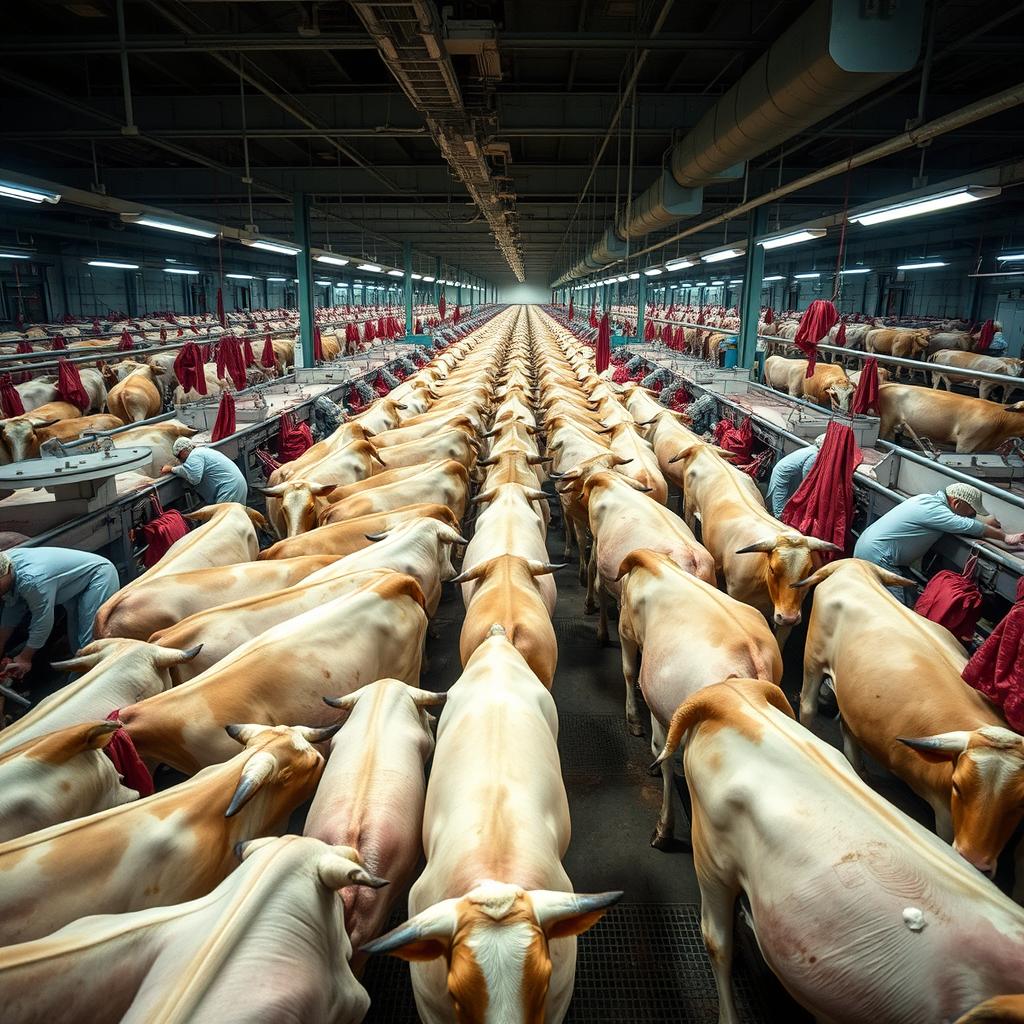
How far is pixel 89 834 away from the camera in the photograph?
284cm

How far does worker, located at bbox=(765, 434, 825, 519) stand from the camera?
25.6 ft

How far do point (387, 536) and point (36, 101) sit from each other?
10.7 m

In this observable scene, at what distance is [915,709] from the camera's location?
3734 millimetres

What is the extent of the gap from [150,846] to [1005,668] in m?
4.15

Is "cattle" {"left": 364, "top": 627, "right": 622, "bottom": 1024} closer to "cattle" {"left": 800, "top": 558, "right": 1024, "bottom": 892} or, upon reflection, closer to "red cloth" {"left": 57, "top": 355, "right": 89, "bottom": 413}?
"cattle" {"left": 800, "top": 558, "right": 1024, "bottom": 892}

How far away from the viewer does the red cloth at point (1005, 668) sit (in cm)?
352

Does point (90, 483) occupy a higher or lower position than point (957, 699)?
higher

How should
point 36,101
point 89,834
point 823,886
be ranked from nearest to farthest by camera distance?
point 823,886 < point 89,834 < point 36,101

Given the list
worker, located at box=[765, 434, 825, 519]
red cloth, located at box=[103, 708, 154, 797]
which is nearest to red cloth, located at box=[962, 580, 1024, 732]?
worker, located at box=[765, 434, 825, 519]

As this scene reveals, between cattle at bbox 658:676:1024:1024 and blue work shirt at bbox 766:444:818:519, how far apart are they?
5300 mm

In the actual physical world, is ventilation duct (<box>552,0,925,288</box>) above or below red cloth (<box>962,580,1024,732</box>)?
above

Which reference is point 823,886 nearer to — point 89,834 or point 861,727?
point 861,727

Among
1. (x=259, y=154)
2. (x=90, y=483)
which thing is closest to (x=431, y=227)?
(x=259, y=154)

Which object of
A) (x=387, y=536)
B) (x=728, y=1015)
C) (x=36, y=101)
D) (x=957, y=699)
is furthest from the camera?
(x=36, y=101)
